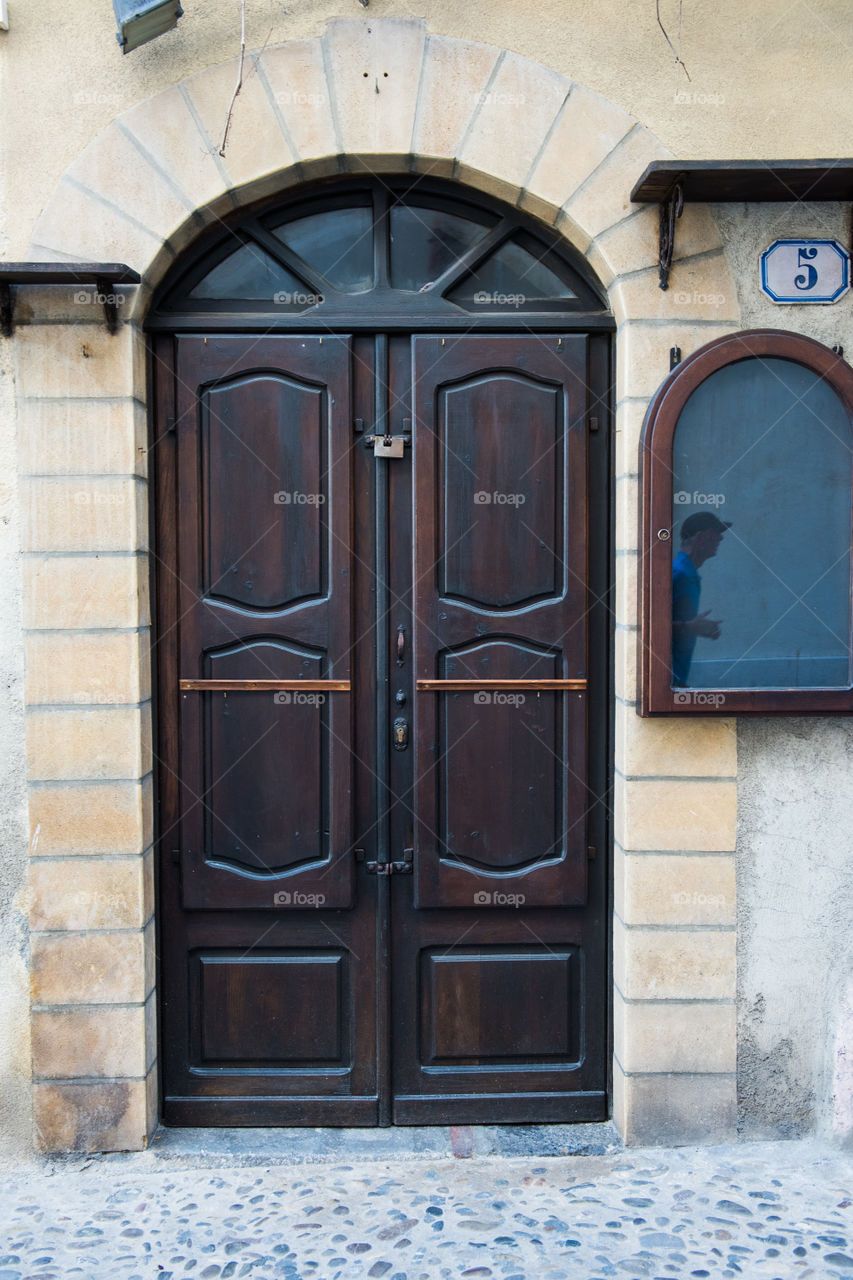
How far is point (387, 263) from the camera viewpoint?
12.4ft

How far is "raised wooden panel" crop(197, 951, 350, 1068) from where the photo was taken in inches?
151

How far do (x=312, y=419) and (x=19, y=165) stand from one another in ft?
4.61

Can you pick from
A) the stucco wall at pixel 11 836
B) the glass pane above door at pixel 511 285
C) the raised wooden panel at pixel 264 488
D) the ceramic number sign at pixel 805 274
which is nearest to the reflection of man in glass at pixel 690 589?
→ the ceramic number sign at pixel 805 274

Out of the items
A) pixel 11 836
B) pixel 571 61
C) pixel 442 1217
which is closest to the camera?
pixel 442 1217

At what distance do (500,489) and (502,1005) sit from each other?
2.06 m

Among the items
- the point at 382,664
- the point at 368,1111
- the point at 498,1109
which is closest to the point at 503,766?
the point at 382,664

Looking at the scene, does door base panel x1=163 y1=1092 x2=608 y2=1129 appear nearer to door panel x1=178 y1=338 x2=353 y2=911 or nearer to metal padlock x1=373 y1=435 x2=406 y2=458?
door panel x1=178 y1=338 x2=353 y2=911

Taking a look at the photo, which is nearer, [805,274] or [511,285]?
[805,274]

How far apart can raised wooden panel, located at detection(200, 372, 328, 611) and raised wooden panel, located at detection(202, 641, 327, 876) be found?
0.26 m

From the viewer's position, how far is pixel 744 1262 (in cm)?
307

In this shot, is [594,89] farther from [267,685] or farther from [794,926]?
[794,926]

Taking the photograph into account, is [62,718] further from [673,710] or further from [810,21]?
[810,21]

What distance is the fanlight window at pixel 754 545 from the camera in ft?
11.7

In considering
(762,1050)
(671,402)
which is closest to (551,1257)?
(762,1050)
